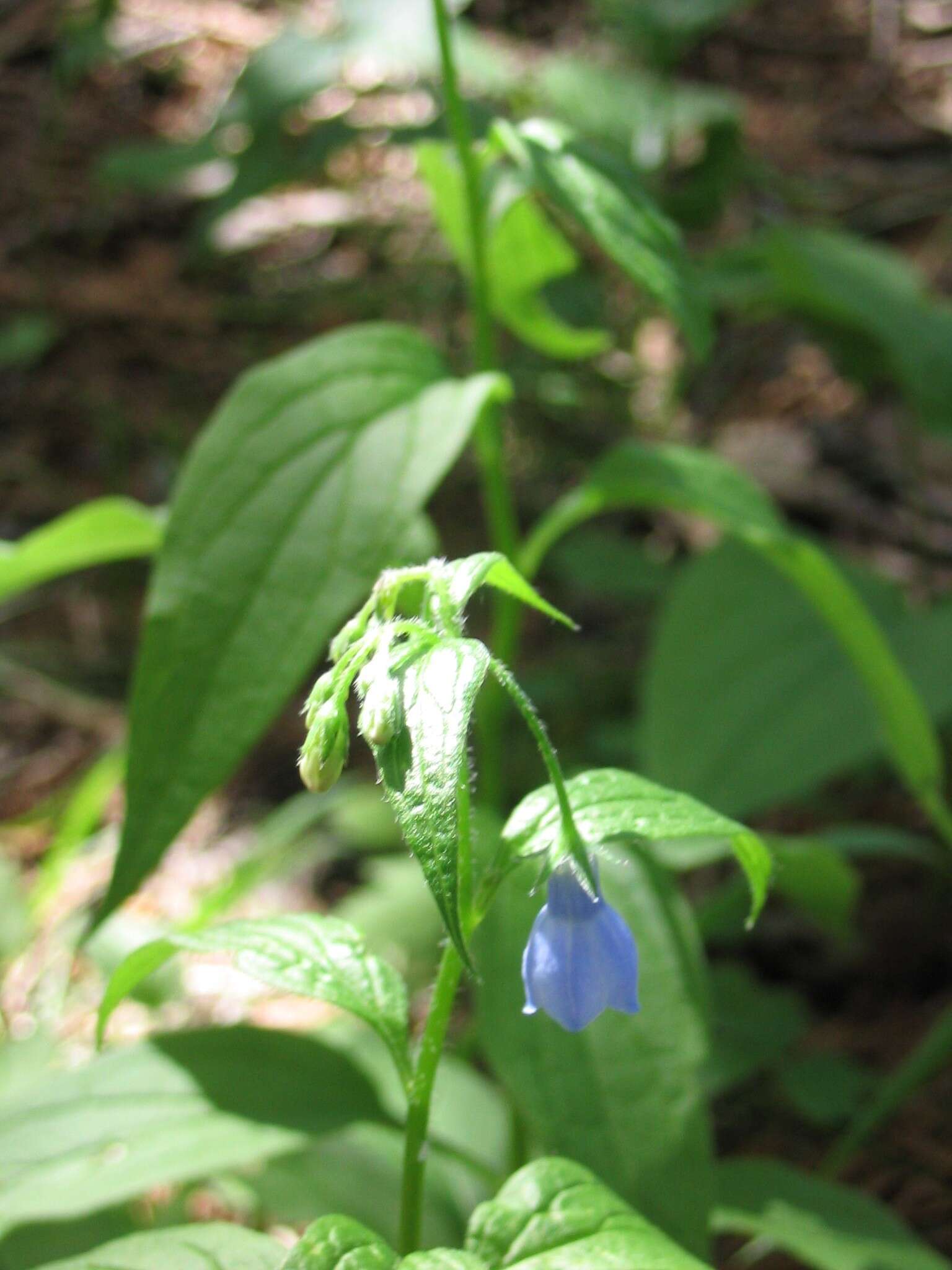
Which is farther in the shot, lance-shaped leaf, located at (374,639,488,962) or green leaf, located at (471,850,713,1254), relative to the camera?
green leaf, located at (471,850,713,1254)

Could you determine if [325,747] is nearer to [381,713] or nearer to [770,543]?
[381,713]

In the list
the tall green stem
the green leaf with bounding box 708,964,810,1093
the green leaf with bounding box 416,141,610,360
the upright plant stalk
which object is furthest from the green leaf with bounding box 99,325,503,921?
the green leaf with bounding box 708,964,810,1093

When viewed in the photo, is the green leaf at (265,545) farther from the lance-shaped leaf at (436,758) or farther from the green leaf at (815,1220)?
the green leaf at (815,1220)

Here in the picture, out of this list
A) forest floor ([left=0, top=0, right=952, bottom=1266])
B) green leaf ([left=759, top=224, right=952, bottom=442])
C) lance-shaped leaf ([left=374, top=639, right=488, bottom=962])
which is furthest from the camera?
forest floor ([left=0, top=0, right=952, bottom=1266])

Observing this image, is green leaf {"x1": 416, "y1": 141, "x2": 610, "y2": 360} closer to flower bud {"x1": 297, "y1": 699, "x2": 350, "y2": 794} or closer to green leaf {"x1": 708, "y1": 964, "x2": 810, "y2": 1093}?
flower bud {"x1": 297, "y1": 699, "x2": 350, "y2": 794}

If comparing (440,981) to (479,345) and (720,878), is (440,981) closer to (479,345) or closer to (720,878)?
(479,345)

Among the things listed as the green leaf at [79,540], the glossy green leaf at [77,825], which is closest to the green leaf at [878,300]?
the green leaf at [79,540]

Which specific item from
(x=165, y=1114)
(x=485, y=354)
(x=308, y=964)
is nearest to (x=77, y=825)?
(x=165, y=1114)
